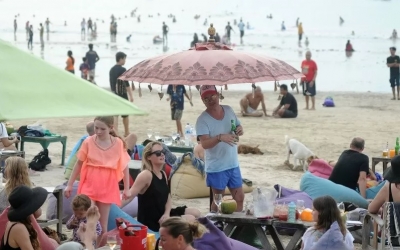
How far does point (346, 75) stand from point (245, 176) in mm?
23504

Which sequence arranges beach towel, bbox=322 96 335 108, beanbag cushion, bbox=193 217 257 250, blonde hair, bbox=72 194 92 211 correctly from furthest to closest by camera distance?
beach towel, bbox=322 96 335 108
blonde hair, bbox=72 194 92 211
beanbag cushion, bbox=193 217 257 250

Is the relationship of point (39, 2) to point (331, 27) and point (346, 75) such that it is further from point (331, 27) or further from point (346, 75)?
point (346, 75)

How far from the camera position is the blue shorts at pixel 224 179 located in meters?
8.52

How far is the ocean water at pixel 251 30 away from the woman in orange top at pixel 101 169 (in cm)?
2081

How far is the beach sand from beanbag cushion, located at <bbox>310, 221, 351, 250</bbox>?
3.56 m

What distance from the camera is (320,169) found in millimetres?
11055

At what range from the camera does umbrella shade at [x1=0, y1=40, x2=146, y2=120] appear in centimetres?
489

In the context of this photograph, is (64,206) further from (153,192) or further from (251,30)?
(251,30)

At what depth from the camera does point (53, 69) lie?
18.2 feet

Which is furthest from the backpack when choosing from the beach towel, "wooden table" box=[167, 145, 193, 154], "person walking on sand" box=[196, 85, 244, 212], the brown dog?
the beach towel

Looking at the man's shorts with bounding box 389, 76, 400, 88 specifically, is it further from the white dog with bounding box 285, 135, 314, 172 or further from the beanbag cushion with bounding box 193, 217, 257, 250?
the beanbag cushion with bounding box 193, 217, 257, 250

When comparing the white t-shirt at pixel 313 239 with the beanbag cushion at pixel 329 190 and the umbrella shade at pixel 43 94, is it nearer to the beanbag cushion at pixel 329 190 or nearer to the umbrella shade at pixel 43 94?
the umbrella shade at pixel 43 94

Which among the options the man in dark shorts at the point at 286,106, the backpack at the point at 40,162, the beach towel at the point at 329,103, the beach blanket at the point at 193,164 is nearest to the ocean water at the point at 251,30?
the beach towel at the point at 329,103

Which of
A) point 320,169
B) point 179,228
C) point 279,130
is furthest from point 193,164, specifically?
point 279,130
